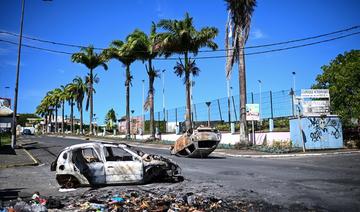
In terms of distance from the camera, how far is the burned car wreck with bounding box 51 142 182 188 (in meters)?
11.3

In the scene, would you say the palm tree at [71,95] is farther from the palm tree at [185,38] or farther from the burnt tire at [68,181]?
the burnt tire at [68,181]

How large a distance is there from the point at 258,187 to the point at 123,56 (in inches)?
1533

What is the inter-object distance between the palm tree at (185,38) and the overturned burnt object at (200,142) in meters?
13.7

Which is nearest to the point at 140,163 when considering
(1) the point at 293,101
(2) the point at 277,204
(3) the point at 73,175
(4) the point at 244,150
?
(3) the point at 73,175

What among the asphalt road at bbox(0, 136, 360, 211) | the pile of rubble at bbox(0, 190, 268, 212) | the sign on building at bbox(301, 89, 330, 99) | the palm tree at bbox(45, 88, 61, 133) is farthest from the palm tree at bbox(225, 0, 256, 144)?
the palm tree at bbox(45, 88, 61, 133)

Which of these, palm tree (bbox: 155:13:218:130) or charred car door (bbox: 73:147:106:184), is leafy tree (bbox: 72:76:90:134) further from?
charred car door (bbox: 73:147:106:184)

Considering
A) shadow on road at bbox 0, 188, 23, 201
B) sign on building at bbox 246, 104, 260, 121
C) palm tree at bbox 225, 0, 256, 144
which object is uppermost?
palm tree at bbox 225, 0, 256, 144

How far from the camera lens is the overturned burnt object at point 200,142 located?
848 inches

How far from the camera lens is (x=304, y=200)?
28.6 feet

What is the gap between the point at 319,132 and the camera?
26.7m

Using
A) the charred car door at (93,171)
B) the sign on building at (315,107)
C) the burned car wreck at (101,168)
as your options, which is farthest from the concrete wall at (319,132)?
the charred car door at (93,171)

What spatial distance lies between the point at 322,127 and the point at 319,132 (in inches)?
18.4

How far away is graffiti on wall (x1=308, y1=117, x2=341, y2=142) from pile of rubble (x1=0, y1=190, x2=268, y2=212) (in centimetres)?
1945

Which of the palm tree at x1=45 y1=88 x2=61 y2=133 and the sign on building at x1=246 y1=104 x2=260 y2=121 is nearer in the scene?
the sign on building at x1=246 y1=104 x2=260 y2=121
